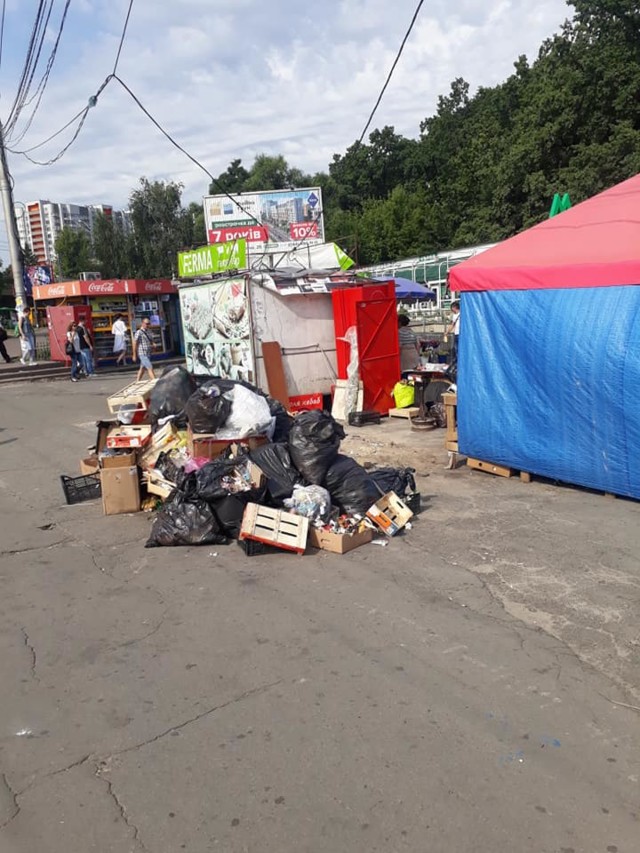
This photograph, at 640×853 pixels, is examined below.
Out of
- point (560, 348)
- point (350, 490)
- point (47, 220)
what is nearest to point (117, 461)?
point (350, 490)

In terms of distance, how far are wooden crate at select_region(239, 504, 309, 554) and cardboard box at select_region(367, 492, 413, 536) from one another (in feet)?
2.39

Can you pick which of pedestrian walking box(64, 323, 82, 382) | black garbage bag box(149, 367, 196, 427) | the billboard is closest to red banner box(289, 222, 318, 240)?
the billboard

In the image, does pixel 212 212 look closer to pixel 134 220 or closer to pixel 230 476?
pixel 134 220

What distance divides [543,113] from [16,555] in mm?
36003

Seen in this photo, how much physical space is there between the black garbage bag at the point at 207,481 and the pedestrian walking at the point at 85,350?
15.4 meters

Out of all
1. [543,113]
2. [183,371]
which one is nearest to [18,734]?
[183,371]

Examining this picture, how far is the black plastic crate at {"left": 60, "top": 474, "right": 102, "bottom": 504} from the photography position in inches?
307

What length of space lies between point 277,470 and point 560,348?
3.14 metres

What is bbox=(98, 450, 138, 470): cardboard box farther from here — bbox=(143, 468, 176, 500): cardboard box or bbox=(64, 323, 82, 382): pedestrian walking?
bbox=(64, 323, 82, 382): pedestrian walking

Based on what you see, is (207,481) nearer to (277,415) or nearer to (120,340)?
(277,415)

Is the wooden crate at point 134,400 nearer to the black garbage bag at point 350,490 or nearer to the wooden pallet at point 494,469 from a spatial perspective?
the black garbage bag at point 350,490

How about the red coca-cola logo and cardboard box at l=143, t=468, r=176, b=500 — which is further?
the red coca-cola logo

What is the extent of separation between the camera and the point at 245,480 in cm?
614

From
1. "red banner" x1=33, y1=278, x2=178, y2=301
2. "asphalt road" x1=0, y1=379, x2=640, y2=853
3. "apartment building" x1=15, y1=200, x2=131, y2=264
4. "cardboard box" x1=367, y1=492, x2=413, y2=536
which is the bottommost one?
"asphalt road" x1=0, y1=379, x2=640, y2=853
